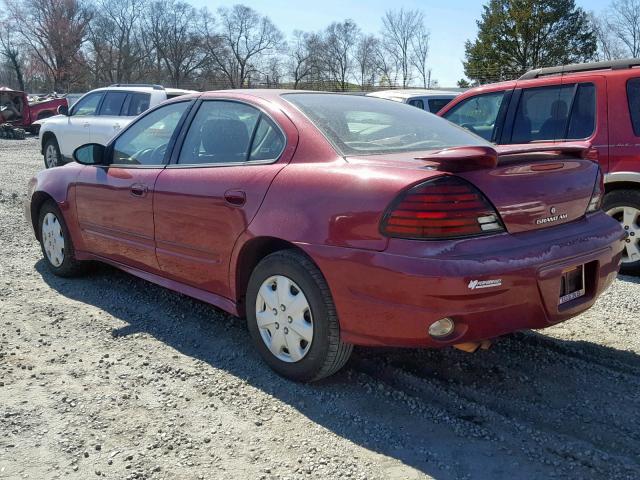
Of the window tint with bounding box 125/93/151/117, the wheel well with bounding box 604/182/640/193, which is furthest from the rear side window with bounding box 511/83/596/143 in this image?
the window tint with bounding box 125/93/151/117

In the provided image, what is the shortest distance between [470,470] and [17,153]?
19.2m

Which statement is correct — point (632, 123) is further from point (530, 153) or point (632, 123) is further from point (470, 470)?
point (470, 470)

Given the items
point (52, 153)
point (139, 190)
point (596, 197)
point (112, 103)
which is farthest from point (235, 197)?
point (52, 153)

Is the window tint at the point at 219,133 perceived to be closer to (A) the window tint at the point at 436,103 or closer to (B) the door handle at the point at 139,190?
(B) the door handle at the point at 139,190

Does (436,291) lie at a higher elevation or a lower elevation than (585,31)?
lower

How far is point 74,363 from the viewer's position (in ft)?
12.0

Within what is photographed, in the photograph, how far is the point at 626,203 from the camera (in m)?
5.51

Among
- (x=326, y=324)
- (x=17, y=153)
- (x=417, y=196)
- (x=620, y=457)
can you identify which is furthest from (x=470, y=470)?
(x=17, y=153)

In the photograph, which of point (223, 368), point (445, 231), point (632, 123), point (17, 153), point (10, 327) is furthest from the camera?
point (17, 153)

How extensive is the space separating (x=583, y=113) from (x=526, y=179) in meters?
3.16

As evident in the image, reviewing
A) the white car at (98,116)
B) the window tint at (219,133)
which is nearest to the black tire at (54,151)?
the white car at (98,116)

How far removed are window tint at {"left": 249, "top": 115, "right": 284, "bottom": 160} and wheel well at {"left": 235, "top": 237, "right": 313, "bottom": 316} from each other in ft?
1.56

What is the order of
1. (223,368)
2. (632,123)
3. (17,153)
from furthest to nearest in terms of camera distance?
1. (17,153)
2. (632,123)
3. (223,368)

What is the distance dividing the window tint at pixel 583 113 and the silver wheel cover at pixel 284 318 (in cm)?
367
